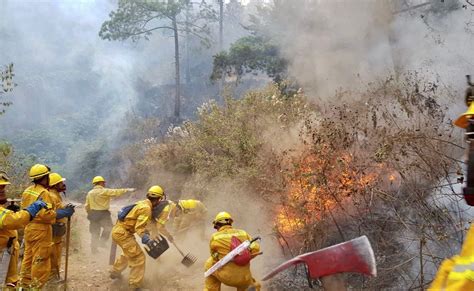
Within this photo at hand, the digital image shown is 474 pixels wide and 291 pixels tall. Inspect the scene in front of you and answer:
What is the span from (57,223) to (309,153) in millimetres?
4653

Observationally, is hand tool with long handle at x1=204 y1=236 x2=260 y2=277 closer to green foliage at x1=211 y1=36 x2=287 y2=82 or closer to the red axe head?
the red axe head

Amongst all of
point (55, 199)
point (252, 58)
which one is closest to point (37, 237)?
point (55, 199)

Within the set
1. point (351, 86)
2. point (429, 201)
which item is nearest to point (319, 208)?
point (429, 201)

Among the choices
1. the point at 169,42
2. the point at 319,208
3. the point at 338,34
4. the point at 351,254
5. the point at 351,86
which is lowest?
the point at 319,208

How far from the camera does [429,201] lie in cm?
588

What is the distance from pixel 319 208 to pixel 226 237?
2469 millimetres

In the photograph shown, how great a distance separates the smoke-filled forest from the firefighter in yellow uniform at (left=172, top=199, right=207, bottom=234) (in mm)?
62

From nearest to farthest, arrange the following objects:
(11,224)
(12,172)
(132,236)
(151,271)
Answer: (11,224) < (132,236) < (151,271) < (12,172)

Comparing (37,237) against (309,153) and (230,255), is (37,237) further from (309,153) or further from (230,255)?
(309,153)

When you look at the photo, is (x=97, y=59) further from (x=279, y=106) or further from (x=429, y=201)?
(x=429, y=201)

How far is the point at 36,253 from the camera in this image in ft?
20.1

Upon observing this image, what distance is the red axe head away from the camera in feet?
8.05

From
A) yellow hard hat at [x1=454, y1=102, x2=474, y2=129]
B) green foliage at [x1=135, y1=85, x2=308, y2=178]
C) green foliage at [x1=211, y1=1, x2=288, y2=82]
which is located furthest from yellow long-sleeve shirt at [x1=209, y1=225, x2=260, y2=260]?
green foliage at [x1=211, y1=1, x2=288, y2=82]

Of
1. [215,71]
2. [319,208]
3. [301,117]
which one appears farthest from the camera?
[215,71]
